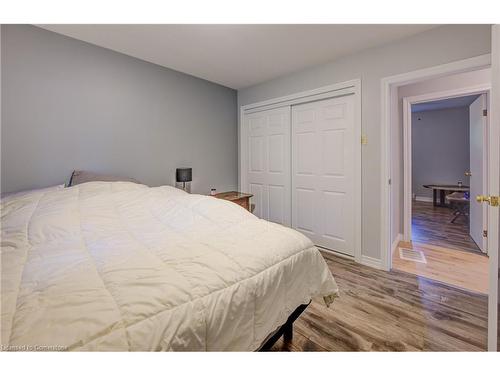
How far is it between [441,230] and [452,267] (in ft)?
5.56

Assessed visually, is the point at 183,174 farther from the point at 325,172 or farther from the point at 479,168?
the point at 479,168

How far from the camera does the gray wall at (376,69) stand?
191 cm

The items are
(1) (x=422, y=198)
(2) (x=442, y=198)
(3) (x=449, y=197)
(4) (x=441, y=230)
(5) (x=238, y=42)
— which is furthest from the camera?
(1) (x=422, y=198)

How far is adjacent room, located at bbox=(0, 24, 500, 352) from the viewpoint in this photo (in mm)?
762

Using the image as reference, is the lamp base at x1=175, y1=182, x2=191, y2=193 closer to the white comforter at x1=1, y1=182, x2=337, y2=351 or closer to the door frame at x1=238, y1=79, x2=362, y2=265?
the white comforter at x1=1, y1=182, x2=337, y2=351

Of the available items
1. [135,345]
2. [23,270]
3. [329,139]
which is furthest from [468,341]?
[23,270]

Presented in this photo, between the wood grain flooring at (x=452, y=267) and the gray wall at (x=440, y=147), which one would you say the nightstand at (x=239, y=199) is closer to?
the wood grain flooring at (x=452, y=267)

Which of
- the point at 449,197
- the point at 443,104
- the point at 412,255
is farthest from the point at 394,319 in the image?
the point at 443,104

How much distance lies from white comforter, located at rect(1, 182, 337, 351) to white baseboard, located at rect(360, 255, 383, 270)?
4.49 ft

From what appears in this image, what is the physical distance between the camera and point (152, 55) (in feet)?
8.28

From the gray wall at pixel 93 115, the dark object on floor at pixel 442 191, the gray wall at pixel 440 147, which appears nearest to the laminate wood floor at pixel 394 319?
the gray wall at pixel 93 115

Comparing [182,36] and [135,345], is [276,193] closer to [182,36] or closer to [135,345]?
[182,36]

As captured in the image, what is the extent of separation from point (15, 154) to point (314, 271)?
98.3 inches

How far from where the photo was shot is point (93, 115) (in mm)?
2299
